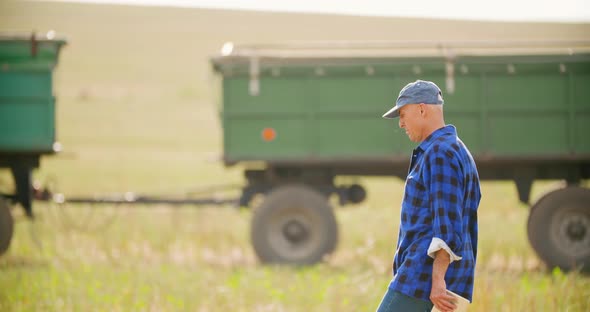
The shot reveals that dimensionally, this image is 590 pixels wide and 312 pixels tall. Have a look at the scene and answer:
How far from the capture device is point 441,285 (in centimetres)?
346

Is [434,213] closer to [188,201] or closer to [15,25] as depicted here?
[188,201]

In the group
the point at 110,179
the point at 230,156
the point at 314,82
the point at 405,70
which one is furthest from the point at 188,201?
the point at 110,179

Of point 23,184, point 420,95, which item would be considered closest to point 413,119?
point 420,95

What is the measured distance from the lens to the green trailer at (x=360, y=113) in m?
9.42

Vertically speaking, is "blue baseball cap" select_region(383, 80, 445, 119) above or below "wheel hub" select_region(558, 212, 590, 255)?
above

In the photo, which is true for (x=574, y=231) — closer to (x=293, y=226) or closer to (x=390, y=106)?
(x=390, y=106)

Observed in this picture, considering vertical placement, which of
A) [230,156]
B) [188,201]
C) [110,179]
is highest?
[230,156]

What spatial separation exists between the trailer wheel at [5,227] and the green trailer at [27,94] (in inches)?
4.7

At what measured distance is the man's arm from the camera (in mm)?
3438

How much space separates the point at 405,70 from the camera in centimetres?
947

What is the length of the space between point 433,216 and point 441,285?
28 centimetres

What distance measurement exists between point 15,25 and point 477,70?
33.8m

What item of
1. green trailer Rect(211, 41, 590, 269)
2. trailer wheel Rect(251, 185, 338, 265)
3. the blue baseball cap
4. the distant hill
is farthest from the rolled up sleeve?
the distant hill

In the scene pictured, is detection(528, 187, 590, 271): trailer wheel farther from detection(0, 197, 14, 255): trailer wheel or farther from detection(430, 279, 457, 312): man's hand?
detection(430, 279, 457, 312): man's hand
